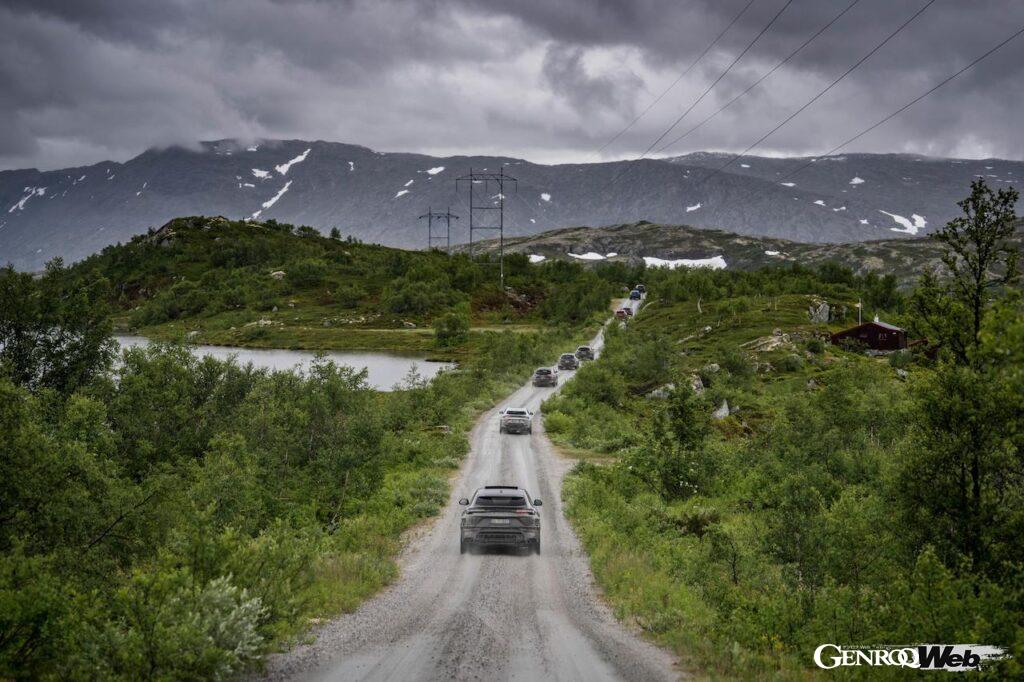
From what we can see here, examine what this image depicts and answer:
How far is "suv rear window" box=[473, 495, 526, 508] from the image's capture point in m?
21.6

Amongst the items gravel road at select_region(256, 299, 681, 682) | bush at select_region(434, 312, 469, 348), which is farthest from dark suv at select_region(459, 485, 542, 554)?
bush at select_region(434, 312, 469, 348)

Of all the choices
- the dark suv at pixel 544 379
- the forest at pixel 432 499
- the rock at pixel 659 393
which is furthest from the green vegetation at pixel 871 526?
the dark suv at pixel 544 379

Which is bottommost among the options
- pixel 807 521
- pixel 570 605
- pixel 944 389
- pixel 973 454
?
pixel 570 605

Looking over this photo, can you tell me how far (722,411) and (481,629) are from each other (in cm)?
5522

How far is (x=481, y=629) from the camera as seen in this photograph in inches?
567

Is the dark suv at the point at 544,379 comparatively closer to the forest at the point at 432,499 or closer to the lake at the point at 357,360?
the forest at the point at 432,499

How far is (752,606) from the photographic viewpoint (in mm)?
14172

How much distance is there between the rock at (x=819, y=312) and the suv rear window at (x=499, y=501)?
114 metres

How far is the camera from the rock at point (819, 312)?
125 metres

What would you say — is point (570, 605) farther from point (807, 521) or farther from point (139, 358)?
point (139, 358)

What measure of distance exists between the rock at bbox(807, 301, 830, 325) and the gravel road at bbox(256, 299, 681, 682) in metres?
115

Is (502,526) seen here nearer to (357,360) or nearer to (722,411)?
(722,411)

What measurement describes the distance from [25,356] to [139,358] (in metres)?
4.30

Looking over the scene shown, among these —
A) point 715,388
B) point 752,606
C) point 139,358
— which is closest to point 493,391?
point 715,388
